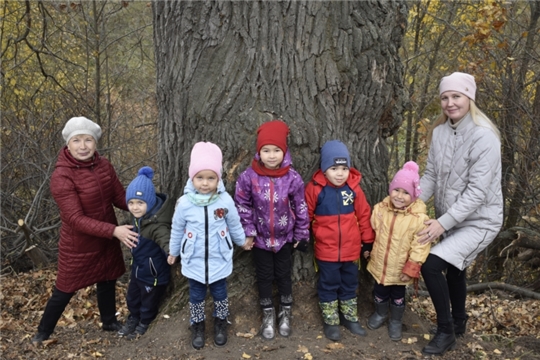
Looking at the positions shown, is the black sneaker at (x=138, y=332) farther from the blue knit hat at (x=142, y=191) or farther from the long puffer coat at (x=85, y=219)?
the blue knit hat at (x=142, y=191)

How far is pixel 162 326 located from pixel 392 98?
264cm

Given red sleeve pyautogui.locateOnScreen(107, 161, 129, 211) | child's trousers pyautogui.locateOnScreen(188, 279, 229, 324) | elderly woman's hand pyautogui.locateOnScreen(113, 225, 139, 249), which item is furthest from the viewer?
red sleeve pyautogui.locateOnScreen(107, 161, 129, 211)

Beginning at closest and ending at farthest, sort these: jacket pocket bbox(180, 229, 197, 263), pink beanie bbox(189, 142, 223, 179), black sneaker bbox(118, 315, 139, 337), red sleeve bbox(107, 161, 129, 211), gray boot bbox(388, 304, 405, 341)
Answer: pink beanie bbox(189, 142, 223, 179), jacket pocket bbox(180, 229, 197, 263), gray boot bbox(388, 304, 405, 341), black sneaker bbox(118, 315, 139, 337), red sleeve bbox(107, 161, 129, 211)

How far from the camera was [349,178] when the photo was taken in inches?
148

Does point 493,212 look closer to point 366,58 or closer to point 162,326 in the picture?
point 366,58

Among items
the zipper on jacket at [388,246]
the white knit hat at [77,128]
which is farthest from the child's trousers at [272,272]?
the white knit hat at [77,128]

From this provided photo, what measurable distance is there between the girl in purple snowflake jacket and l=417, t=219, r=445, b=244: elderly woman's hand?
857 mm

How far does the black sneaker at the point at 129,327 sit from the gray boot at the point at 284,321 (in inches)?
48.4

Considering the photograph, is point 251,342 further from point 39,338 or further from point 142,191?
point 39,338

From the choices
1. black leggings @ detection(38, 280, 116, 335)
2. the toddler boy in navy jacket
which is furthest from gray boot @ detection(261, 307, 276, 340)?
black leggings @ detection(38, 280, 116, 335)

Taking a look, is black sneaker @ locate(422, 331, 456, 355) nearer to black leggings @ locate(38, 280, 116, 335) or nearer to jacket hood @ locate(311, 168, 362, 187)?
jacket hood @ locate(311, 168, 362, 187)

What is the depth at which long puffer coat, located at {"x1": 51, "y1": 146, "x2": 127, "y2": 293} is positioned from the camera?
3.78 m

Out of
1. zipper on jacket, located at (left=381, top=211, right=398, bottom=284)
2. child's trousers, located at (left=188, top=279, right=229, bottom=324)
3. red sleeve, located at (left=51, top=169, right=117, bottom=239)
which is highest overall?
red sleeve, located at (left=51, top=169, right=117, bottom=239)

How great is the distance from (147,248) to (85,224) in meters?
0.51
